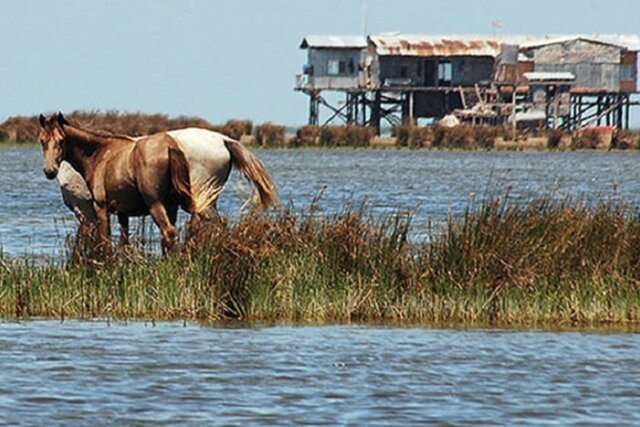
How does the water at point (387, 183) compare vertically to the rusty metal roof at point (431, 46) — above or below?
below

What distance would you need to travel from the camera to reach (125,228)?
63.2ft

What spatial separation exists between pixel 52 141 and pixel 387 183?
37.6m

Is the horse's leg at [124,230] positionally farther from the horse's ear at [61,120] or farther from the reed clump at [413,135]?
the reed clump at [413,135]

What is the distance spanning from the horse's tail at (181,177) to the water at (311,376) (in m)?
2.69

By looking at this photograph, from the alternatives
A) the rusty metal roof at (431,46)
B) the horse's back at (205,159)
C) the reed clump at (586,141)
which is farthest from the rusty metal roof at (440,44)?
the horse's back at (205,159)

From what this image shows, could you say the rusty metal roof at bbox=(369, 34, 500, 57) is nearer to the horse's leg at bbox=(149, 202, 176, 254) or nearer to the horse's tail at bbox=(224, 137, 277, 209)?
the horse's tail at bbox=(224, 137, 277, 209)

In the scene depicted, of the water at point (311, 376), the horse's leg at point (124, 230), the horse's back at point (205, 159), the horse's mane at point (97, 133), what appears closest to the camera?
the water at point (311, 376)

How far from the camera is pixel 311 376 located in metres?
14.1

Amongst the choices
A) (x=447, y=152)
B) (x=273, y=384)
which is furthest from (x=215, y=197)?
(x=447, y=152)

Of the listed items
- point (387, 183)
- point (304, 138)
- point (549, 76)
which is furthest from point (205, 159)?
point (549, 76)

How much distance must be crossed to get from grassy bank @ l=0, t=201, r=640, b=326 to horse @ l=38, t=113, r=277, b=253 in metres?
1.97

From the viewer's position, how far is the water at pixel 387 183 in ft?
92.7

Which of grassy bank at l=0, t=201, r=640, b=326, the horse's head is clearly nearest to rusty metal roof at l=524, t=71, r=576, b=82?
the horse's head

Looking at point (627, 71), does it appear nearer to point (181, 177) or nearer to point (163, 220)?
point (181, 177)
